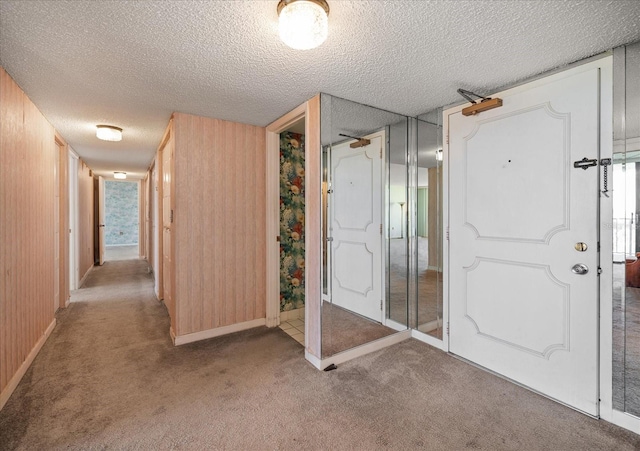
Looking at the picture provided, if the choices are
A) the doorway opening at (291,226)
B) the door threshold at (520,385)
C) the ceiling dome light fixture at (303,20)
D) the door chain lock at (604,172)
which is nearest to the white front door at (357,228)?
the door threshold at (520,385)

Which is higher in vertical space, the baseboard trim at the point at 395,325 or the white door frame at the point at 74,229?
the white door frame at the point at 74,229

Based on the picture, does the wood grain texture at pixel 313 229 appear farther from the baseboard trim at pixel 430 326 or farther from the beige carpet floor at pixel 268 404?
the baseboard trim at pixel 430 326

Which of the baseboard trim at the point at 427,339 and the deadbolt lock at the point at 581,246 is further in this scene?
the baseboard trim at the point at 427,339

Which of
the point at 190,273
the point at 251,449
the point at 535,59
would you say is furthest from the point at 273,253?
the point at 535,59

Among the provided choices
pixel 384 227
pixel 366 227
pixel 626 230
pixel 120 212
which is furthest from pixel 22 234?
pixel 120 212

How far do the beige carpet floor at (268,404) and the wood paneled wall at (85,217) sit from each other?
3325 mm

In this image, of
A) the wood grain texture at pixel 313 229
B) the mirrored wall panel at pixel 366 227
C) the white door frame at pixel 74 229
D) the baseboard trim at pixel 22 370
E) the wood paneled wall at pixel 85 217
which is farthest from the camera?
the wood paneled wall at pixel 85 217

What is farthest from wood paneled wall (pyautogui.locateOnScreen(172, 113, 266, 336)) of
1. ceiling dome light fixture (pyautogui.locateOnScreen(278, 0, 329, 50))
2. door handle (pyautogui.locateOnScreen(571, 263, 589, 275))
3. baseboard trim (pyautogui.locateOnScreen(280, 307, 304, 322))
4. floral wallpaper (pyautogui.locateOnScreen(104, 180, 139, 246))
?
floral wallpaper (pyautogui.locateOnScreen(104, 180, 139, 246))

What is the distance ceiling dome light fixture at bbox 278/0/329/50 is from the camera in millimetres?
1347

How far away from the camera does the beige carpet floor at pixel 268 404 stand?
1.67 m

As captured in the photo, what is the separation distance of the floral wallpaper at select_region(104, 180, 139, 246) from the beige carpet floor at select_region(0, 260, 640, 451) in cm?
891

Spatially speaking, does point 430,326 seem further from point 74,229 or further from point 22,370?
point 74,229

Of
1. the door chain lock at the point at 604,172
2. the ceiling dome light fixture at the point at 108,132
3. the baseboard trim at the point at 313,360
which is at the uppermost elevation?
the ceiling dome light fixture at the point at 108,132

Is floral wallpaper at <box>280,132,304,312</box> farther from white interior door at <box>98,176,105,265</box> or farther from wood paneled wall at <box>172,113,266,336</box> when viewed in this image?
white interior door at <box>98,176,105,265</box>
